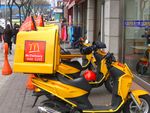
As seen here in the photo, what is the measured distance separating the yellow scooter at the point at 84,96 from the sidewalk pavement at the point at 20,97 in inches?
54.7

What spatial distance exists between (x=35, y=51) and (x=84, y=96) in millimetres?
1009

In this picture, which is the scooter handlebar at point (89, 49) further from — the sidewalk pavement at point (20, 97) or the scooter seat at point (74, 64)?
the sidewalk pavement at point (20, 97)

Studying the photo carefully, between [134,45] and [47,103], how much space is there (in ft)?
16.3

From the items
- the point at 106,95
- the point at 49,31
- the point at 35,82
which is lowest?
the point at 106,95

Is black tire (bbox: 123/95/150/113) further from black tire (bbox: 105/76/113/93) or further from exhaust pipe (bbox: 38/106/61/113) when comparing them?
black tire (bbox: 105/76/113/93)

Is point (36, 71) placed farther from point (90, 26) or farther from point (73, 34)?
point (73, 34)

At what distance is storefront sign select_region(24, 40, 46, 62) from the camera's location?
245 inches

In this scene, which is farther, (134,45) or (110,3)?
(110,3)

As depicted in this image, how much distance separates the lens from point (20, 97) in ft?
29.0

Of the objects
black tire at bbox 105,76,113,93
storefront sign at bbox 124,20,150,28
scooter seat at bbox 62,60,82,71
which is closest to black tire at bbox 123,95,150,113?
black tire at bbox 105,76,113,93

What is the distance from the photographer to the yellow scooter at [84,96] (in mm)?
6129

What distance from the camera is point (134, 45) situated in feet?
35.0

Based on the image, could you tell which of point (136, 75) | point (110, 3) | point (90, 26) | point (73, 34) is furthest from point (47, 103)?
point (73, 34)

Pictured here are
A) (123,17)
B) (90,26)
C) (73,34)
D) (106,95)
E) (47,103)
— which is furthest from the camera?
(73,34)
